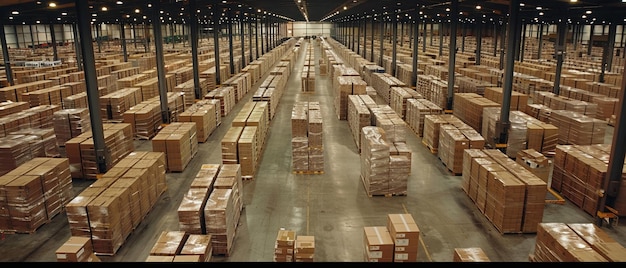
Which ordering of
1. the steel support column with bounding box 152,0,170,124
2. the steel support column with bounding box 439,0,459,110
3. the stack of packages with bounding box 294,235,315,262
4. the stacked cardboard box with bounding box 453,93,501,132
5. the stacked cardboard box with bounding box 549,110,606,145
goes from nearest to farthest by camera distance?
the stack of packages with bounding box 294,235,315,262 < the stacked cardboard box with bounding box 549,110,606,145 < the stacked cardboard box with bounding box 453,93,501,132 < the steel support column with bounding box 152,0,170,124 < the steel support column with bounding box 439,0,459,110

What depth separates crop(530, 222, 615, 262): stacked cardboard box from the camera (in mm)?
6546

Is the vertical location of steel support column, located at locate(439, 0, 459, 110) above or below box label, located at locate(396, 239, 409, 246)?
above

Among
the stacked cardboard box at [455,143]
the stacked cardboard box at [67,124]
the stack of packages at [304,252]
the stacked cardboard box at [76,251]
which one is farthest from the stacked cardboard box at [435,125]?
the stacked cardboard box at [67,124]

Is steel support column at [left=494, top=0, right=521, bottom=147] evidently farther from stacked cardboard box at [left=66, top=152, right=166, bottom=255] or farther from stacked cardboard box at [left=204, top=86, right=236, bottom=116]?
stacked cardboard box at [left=204, top=86, right=236, bottom=116]

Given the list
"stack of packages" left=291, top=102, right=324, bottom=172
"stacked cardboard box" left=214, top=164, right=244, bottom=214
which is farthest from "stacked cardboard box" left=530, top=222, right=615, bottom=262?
"stack of packages" left=291, top=102, right=324, bottom=172

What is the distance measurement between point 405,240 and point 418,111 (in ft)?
30.1

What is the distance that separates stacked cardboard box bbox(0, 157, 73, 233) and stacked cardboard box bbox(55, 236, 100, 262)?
2.52 metres

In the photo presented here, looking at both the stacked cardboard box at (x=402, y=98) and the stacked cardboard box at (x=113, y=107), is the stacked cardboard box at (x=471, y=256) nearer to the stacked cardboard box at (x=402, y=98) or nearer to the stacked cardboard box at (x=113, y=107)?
the stacked cardboard box at (x=402, y=98)

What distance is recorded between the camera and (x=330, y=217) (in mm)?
9758

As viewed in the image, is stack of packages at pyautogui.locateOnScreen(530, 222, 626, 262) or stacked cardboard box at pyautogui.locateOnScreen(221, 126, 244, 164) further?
stacked cardboard box at pyautogui.locateOnScreen(221, 126, 244, 164)

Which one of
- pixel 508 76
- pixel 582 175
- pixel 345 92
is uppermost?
pixel 508 76

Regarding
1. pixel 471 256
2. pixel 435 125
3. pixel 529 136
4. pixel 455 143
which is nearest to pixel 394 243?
pixel 471 256

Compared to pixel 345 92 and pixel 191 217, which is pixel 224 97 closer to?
pixel 345 92

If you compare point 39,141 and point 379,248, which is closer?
point 379,248
